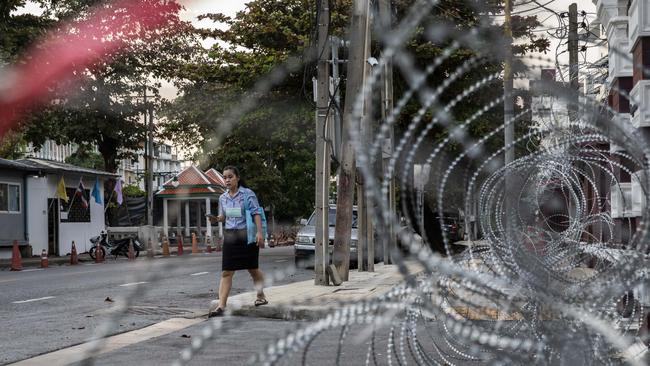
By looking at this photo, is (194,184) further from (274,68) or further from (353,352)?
(353,352)

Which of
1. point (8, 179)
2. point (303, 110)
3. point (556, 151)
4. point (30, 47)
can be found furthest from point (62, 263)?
point (556, 151)

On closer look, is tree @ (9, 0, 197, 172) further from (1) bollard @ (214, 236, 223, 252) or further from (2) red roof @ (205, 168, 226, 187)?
(2) red roof @ (205, 168, 226, 187)

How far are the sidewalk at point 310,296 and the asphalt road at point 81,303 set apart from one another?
1.76ft

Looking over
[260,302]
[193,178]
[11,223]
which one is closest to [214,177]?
[193,178]

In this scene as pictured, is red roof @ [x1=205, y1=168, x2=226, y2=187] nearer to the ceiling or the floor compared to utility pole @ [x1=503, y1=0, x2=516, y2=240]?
nearer to the ceiling

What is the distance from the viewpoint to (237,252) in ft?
34.2

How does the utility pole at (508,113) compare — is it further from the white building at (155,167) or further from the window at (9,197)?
the white building at (155,167)

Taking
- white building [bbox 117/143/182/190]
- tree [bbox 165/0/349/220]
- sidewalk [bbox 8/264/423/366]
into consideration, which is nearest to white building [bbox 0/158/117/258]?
tree [bbox 165/0/349/220]

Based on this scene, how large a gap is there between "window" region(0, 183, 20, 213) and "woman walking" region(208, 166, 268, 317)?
931 inches

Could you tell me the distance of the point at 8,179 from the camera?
1284 inches

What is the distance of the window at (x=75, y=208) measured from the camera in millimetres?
36219

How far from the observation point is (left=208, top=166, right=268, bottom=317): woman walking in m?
10.4

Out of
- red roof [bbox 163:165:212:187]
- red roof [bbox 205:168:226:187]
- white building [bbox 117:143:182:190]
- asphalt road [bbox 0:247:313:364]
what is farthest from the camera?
white building [bbox 117:143:182:190]

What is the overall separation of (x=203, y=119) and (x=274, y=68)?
13.7ft
